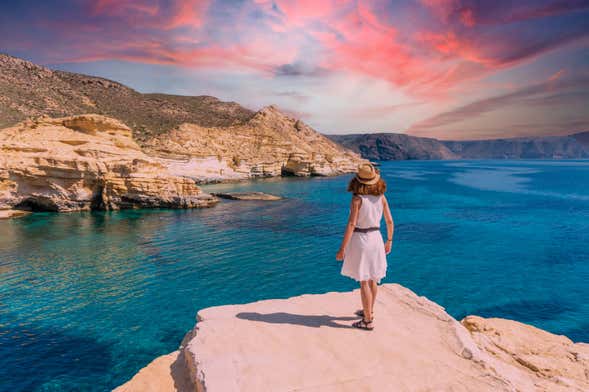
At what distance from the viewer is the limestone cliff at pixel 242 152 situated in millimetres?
58156

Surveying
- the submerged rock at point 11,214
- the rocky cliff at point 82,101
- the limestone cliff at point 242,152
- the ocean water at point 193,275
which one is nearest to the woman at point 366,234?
the ocean water at point 193,275

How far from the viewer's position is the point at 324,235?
22.1 metres

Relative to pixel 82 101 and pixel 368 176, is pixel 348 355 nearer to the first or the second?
pixel 368 176

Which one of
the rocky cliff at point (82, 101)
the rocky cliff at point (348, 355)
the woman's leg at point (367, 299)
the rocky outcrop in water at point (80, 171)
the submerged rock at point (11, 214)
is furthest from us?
the rocky cliff at point (82, 101)

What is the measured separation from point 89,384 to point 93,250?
1310 cm

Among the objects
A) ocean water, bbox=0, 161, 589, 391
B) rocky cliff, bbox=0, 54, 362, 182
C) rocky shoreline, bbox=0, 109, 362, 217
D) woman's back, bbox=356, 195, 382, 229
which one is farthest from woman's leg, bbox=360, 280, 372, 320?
rocky cliff, bbox=0, 54, 362, 182

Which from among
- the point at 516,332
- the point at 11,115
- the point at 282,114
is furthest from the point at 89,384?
the point at 282,114

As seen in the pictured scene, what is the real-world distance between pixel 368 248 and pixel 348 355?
1661mm

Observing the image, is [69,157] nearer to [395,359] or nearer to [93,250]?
[93,250]

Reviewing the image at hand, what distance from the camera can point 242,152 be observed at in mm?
75062

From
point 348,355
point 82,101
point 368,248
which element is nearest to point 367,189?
point 368,248

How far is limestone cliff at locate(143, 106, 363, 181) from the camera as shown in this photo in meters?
58.2

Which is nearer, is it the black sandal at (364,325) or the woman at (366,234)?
the woman at (366,234)

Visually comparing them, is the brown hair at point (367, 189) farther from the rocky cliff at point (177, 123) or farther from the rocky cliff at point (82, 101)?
the rocky cliff at point (177, 123)
